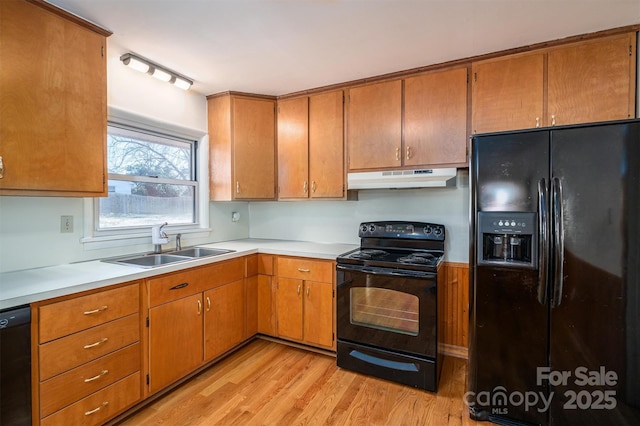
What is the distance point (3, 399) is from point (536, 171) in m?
2.75

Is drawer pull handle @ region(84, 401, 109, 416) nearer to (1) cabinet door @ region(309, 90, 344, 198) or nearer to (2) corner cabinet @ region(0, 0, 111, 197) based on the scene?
(2) corner cabinet @ region(0, 0, 111, 197)

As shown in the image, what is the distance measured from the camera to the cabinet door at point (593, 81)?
1.88 m

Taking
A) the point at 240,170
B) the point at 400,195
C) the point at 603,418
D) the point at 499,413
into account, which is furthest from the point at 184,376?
the point at 603,418

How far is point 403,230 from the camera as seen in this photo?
2.74 metres

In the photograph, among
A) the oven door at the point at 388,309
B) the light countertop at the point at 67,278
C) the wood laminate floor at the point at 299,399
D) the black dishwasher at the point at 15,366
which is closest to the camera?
the black dishwasher at the point at 15,366

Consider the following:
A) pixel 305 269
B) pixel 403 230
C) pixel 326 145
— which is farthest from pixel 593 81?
pixel 305 269

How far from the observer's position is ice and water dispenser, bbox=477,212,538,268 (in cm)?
169

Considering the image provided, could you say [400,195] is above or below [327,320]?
above

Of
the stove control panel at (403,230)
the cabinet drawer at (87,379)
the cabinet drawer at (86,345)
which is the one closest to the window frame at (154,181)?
the cabinet drawer at (86,345)

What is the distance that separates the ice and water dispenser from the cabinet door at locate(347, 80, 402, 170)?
973 mm

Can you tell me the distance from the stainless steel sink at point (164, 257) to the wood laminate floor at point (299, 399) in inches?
35.5

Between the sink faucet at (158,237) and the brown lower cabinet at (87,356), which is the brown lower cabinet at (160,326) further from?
the sink faucet at (158,237)

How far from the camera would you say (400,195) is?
9.34 feet

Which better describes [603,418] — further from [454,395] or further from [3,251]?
[3,251]
